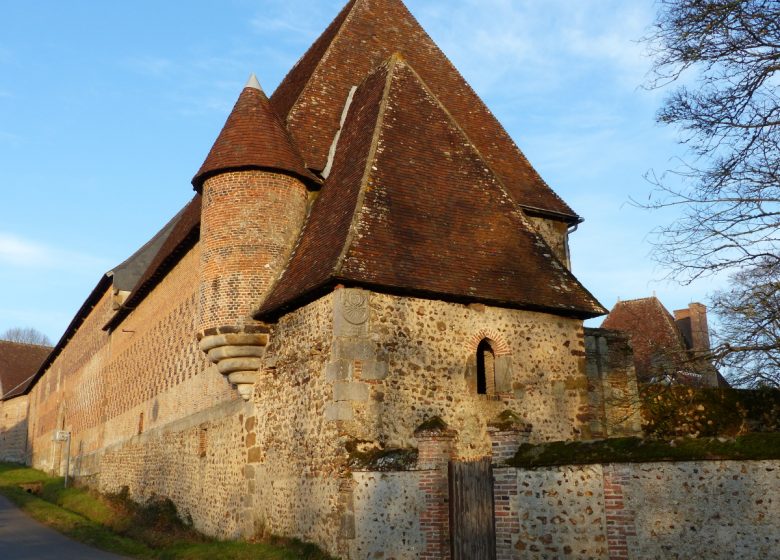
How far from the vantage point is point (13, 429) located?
167ft

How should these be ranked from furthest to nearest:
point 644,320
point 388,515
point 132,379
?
1. point 644,320
2. point 132,379
3. point 388,515

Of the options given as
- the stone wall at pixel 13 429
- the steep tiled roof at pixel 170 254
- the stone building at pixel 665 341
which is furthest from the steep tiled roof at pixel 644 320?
the stone wall at pixel 13 429

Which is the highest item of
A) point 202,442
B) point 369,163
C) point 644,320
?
point 644,320

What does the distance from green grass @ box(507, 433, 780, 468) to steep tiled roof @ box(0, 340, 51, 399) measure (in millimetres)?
48441

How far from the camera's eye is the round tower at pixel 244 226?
42.3ft

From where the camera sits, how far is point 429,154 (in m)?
13.5

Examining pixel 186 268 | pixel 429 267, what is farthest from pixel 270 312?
pixel 186 268

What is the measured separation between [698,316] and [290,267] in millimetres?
22277

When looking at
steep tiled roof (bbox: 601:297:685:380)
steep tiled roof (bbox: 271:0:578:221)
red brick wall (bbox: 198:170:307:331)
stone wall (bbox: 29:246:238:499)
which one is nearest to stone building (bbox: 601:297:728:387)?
steep tiled roof (bbox: 601:297:685:380)

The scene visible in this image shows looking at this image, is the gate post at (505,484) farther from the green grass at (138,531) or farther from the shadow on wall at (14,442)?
the shadow on wall at (14,442)

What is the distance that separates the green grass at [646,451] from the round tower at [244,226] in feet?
19.8

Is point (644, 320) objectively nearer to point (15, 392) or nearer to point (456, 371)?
point (456, 371)

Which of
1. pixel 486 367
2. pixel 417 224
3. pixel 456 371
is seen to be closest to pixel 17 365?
pixel 417 224

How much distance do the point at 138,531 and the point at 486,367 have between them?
8.48 meters
